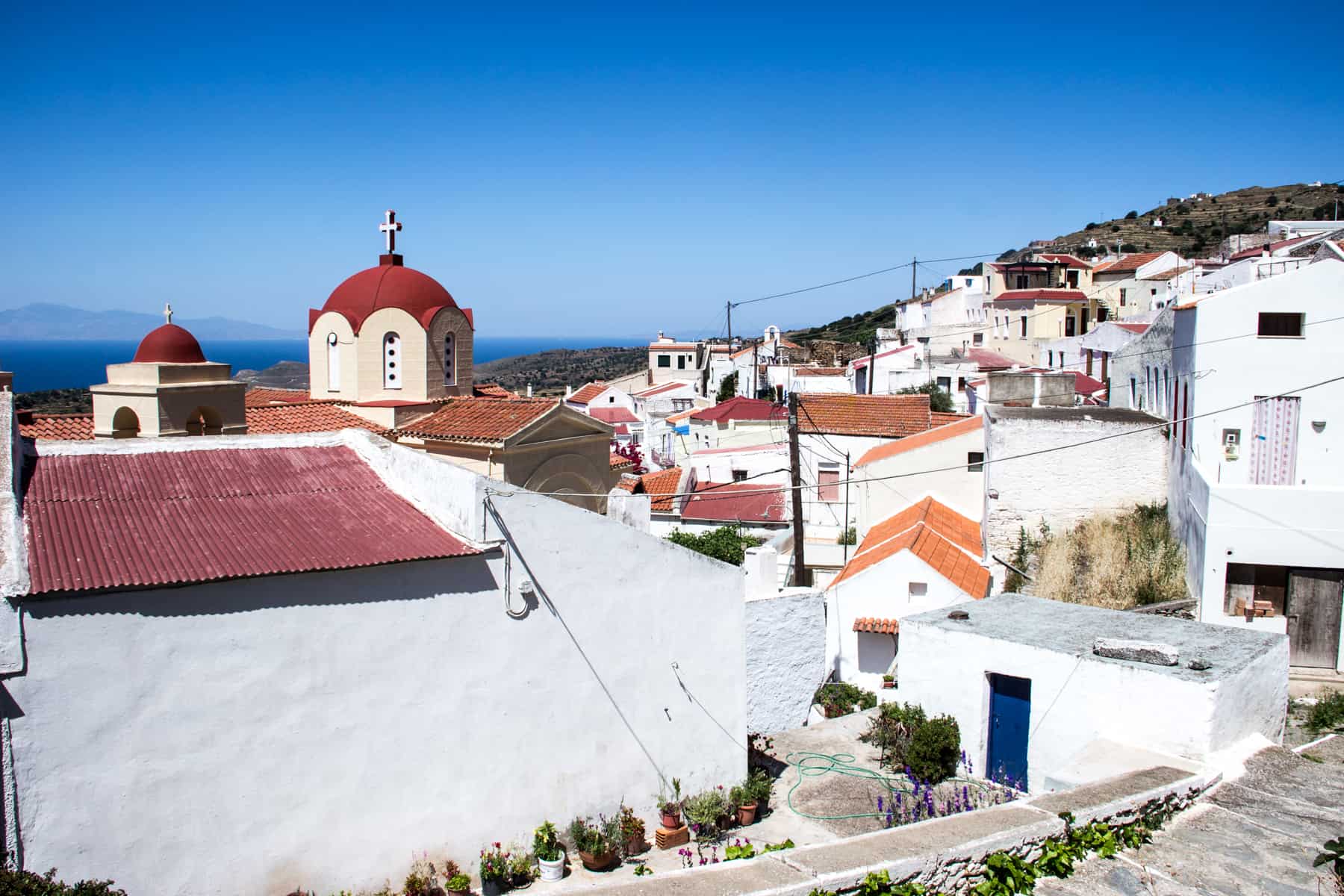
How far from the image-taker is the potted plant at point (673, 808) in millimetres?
11047

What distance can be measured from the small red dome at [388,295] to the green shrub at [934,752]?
14046mm

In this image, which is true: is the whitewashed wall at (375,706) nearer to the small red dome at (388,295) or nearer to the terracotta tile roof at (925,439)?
the small red dome at (388,295)

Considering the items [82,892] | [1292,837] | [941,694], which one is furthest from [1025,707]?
[82,892]

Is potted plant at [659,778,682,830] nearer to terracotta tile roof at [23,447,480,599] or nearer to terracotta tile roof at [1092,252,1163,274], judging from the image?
terracotta tile roof at [23,447,480,599]

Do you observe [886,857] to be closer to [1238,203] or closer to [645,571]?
[645,571]

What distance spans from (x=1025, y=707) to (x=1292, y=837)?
4053 mm

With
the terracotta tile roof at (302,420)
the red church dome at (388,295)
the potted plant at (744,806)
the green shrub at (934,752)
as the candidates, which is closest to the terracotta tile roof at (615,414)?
the red church dome at (388,295)

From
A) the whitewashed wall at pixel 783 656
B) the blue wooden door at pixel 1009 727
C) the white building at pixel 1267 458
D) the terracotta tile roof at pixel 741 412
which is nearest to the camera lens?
the blue wooden door at pixel 1009 727

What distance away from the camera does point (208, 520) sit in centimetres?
941

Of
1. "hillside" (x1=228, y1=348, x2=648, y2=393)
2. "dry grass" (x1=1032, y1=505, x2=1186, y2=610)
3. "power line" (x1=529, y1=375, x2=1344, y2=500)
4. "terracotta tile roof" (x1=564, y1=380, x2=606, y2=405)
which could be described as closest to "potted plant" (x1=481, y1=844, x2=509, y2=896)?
"power line" (x1=529, y1=375, x2=1344, y2=500)

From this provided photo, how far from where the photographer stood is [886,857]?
6730 mm

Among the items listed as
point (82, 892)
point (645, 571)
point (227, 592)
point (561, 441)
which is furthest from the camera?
point (561, 441)

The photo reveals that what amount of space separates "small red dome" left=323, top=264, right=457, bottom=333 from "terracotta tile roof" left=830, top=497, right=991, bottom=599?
35.0 ft

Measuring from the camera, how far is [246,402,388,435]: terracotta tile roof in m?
19.0
